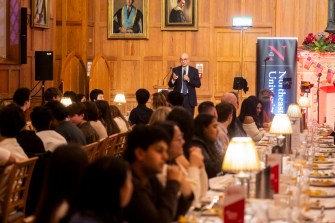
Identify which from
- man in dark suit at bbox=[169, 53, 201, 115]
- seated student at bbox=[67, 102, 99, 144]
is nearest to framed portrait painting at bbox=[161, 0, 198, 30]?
man in dark suit at bbox=[169, 53, 201, 115]

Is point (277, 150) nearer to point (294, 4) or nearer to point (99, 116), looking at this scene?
point (99, 116)

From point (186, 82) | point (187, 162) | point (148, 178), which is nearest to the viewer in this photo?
point (148, 178)

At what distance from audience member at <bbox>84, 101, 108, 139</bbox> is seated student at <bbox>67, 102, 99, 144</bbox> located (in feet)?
1.22

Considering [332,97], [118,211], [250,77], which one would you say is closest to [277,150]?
[118,211]

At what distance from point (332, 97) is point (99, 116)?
774 cm

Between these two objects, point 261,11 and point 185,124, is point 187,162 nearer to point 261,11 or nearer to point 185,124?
point 185,124

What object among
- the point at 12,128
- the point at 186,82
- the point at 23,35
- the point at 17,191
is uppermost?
the point at 23,35

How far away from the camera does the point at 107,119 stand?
10.8 meters

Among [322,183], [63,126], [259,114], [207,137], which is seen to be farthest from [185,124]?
[259,114]

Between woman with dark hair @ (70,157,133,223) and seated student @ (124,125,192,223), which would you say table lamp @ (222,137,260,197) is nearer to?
seated student @ (124,125,192,223)

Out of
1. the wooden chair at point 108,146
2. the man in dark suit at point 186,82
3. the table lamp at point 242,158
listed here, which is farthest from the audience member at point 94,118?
the man in dark suit at point 186,82

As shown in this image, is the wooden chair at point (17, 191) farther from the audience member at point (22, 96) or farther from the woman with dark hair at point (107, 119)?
the woman with dark hair at point (107, 119)

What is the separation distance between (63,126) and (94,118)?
57.2 inches

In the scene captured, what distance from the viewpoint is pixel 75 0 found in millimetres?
18719
